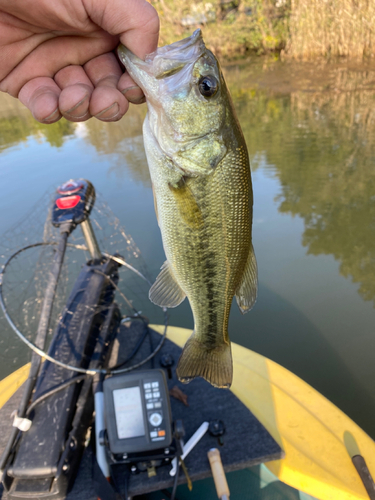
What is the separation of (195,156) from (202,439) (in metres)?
1.70

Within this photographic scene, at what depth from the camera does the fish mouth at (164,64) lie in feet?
4.15

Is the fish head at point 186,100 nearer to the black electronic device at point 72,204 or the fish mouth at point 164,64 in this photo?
the fish mouth at point 164,64

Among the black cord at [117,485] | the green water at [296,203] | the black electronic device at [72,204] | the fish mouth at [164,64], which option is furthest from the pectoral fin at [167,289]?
the green water at [296,203]

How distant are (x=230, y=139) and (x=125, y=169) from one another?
6835mm

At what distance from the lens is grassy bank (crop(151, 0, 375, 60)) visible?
12.7 metres

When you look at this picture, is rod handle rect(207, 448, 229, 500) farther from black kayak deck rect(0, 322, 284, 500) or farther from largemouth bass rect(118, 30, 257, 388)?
largemouth bass rect(118, 30, 257, 388)

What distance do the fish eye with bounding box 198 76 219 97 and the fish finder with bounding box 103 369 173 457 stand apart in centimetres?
148

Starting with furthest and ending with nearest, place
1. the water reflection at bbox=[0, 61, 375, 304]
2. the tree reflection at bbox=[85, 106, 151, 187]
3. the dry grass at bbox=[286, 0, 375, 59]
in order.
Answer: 1. the dry grass at bbox=[286, 0, 375, 59]
2. the tree reflection at bbox=[85, 106, 151, 187]
3. the water reflection at bbox=[0, 61, 375, 304]

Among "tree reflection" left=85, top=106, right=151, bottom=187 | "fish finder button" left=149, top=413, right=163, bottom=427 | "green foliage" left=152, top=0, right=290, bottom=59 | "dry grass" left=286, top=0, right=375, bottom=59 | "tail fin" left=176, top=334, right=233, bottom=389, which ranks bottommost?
"fish finder button" left=149, top=413, right=163, bottom=427

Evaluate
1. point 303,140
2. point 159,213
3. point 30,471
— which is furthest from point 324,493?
point 303,140

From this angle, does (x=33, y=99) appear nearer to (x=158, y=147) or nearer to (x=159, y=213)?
(x=158, y=147)

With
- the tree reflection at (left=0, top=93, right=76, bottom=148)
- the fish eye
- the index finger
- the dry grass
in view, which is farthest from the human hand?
the dry grass

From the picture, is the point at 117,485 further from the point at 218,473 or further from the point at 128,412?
the point at 218,473

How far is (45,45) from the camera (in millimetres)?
1570
